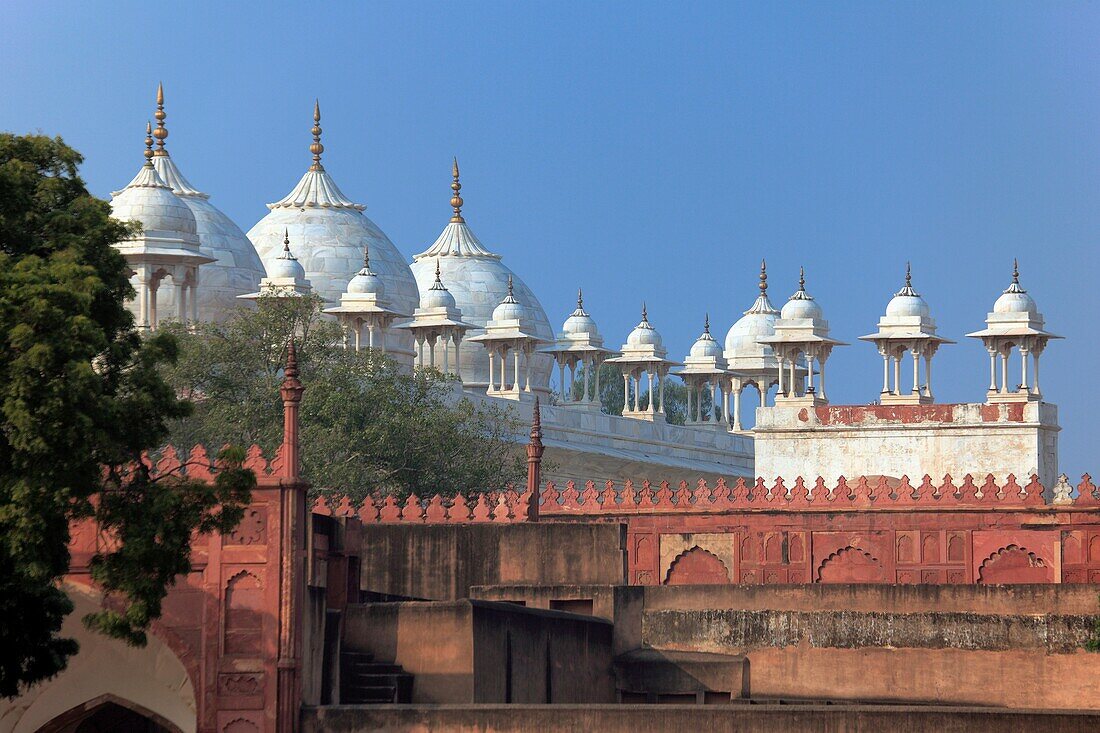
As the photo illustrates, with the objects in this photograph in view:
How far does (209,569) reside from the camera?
63.3 feet

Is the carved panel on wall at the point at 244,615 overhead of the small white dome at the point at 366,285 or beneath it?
beneath

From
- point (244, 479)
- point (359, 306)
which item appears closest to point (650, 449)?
point (359, 306)

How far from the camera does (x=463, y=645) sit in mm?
20438

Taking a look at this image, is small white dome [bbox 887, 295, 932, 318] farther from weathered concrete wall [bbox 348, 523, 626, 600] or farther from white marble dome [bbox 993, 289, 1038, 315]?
weathered concrete wall [bbox 348, 523, 626, 600]

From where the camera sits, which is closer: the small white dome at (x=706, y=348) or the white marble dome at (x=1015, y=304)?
the white marble dome at (x=1015, y=304)

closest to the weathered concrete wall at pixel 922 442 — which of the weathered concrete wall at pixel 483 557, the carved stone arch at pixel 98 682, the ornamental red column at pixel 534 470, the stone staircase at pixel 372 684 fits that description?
the ornamental red column at pixel 534 470

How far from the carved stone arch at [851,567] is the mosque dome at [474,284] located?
31.0 metres

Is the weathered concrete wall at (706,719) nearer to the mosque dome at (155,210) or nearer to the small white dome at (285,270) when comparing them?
the mosque dome at (155,210)

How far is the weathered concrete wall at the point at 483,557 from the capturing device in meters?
24.7

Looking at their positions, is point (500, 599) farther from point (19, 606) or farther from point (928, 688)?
point (19, 606)

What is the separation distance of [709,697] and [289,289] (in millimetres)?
26113

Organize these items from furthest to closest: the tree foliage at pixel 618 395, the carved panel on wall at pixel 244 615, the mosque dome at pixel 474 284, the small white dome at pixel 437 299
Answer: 1. the tree foliage at pixel 618 395
2. the mosque dome at pixel 474 284
3. the small white dome at pixel 437 299
4. the carved panel on wall at pixel 244 615

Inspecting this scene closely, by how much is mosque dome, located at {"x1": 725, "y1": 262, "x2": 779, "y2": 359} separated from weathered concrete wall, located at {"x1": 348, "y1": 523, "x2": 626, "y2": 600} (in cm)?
3889

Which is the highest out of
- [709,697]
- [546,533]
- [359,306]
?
[359,306]
